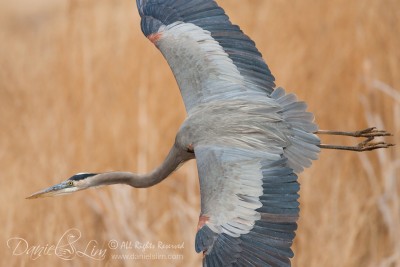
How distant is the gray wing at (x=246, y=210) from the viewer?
16.5 feet

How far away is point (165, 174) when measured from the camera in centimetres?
600

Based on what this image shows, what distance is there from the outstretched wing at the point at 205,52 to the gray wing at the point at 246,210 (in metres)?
0.66

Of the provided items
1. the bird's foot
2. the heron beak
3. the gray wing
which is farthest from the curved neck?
the bird's foot

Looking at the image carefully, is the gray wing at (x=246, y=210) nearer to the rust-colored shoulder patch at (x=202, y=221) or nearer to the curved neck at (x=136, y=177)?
the rust-colored shoulder patch at (x=202, y=221)

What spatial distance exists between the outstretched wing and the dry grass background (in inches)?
71.2

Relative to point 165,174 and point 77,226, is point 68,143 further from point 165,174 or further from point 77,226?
point 165,174

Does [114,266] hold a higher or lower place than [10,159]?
lower

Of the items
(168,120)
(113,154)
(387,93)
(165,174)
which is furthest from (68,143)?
(387,93)

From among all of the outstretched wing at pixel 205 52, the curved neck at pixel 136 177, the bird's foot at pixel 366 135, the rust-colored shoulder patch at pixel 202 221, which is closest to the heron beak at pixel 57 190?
the curved neck at pixel 136 177

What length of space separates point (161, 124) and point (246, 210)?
10.2 ft

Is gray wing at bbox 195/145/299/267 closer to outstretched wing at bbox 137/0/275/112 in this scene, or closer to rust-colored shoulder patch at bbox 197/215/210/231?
rust-colored shoulder patch at bbox 197/215/210/231

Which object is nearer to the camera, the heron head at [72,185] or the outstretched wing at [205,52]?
the outstretched wing at [205,52]

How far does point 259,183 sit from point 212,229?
0.38 meters

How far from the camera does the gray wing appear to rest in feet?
16.5
